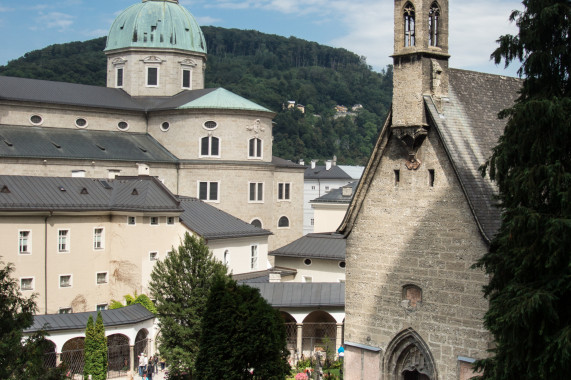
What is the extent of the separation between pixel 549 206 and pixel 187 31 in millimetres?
61698

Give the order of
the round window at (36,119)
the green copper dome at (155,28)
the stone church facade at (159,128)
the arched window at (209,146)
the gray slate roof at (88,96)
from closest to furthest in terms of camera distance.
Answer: the stone church facade at (159,128) → the round window at (36,119) → the gray slate roof at (88,96) → the arched window at (209,146) → the green copper dome at (155,28)

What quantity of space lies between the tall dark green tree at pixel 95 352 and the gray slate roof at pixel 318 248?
54.4 ft

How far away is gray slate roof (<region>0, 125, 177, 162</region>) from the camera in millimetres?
58375

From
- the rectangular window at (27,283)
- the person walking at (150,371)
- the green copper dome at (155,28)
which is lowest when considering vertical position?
the person walking at (150,371)

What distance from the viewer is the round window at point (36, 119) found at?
62772mm

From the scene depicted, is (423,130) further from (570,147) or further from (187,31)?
(187,31)

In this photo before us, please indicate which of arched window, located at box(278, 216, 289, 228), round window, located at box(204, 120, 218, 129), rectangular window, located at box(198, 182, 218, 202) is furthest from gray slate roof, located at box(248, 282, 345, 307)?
→ arched window, located at box(278, 216, 289, 228)

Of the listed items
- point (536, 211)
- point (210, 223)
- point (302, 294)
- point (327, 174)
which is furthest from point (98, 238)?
point (327, 174)

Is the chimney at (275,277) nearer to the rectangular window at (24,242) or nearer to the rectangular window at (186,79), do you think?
the rectangular window at (24,242)

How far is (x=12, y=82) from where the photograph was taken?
6456 cm

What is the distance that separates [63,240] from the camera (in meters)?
47.0

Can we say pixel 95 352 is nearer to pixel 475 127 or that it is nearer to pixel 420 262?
pixel 420 262

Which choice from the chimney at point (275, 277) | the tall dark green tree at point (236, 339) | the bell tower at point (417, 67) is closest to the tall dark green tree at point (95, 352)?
the tall dark green tree at point (236, 339)

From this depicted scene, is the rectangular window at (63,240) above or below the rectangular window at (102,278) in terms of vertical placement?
above
